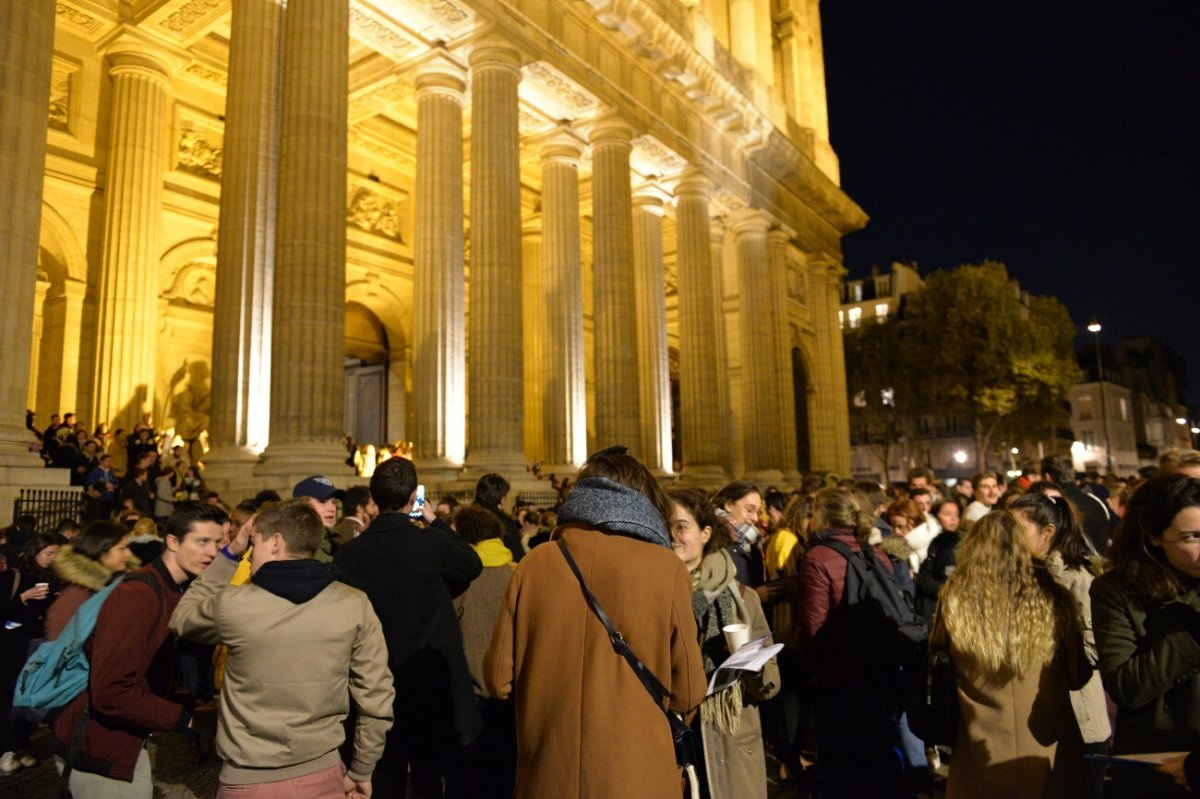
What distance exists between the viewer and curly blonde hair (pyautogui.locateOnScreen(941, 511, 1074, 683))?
2.89 meters

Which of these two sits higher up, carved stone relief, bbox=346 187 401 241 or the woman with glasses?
carved stone relief, bbox=346 187 401 241

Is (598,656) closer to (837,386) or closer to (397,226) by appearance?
(397,226)

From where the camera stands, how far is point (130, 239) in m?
14.0

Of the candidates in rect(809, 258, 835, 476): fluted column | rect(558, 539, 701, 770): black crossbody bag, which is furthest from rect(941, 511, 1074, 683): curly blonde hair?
rect(809, 258, 835, 476): fluted column

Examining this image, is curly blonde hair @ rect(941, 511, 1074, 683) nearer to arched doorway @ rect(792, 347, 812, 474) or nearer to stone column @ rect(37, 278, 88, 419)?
stone column @ rect(37, 278, 88, 419)

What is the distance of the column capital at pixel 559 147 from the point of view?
724 inches

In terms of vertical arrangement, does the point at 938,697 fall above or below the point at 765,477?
below

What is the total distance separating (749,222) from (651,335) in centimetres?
657

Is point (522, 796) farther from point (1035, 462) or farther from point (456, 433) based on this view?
point (456, 433)

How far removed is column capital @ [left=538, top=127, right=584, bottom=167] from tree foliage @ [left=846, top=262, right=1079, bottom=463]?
2217 cm

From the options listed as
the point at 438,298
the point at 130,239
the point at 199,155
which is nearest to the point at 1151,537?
the point at 438,298

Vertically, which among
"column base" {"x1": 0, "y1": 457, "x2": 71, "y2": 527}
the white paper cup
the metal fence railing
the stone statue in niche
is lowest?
the white paper cup

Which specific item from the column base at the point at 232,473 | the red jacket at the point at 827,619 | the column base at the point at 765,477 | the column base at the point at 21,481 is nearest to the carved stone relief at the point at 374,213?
the column base at the point at 232,473

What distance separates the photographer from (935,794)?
481cm
